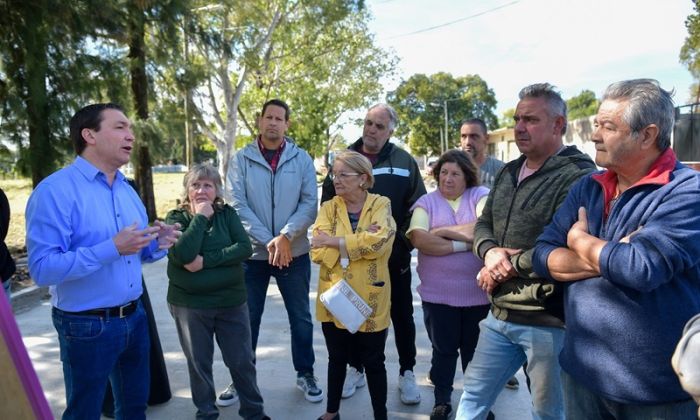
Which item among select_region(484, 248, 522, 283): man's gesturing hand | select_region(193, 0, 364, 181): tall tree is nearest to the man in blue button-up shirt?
select_region(484, 248, 522, 283): man's gesturing hand

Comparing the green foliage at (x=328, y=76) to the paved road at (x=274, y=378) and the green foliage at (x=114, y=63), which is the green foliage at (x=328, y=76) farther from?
the paved road at (x=274, y=378)

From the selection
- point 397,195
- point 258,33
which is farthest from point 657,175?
point 258,33

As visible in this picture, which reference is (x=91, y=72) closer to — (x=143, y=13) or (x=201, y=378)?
(x=143, y=13)

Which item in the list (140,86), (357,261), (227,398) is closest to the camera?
(357,261)

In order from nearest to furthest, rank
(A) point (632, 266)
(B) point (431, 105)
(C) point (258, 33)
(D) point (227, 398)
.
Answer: (A) point (632, 266) → (D) point (227, 398) → (C) point (258, 33) → (B) point (431, 105)

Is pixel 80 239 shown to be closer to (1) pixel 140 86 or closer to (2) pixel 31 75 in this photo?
(2) pixel 31 75

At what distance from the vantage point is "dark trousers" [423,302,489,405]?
3.00 m

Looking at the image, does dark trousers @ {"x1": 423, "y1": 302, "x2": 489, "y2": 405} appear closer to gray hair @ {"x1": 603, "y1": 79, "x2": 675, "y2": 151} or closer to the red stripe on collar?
the red stripe on collar

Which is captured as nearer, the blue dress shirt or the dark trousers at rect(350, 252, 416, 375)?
the blue dress shirt

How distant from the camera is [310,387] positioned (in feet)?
11.3

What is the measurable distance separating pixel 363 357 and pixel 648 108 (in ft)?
6.47

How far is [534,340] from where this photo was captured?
224 cm

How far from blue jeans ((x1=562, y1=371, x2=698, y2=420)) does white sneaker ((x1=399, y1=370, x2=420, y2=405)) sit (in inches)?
61.1

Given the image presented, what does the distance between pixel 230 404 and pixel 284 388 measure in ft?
1.37
